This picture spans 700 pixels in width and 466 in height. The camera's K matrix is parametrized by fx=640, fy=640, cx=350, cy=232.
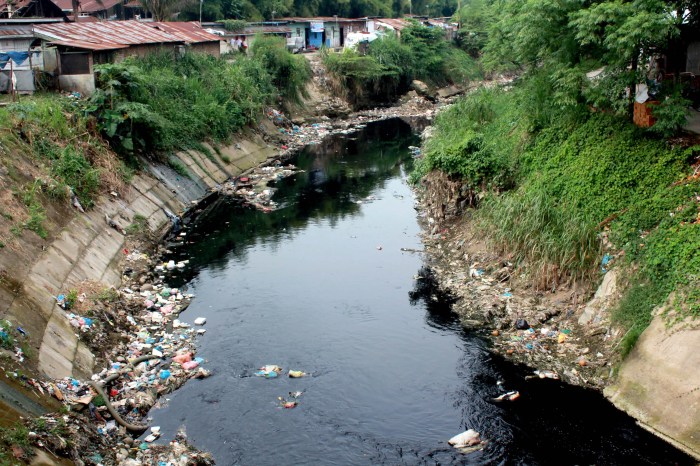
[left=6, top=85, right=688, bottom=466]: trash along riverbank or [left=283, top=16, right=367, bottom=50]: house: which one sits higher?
[left=283, top=16, right=367, bottom=50]: house

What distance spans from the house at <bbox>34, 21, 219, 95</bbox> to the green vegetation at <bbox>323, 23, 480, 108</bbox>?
1086 cm

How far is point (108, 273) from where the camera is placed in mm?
13562

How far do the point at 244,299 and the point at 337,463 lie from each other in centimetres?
564

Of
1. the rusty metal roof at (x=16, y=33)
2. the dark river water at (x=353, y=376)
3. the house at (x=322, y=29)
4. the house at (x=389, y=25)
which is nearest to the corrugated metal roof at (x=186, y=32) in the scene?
the rusty metal roof at (x=16, y=33)

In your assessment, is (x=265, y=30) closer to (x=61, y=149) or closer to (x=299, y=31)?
(x=299, y=31)

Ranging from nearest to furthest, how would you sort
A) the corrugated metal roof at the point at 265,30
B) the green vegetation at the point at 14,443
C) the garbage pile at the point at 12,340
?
1. the green vegetation at the point at 14,443
2. the garbage pile at the point at 12,340
3. the corrugated metal roof at the point at 265,30

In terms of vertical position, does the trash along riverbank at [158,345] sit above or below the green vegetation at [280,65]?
below

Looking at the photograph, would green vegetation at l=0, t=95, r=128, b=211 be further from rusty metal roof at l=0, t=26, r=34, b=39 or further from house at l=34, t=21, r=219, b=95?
rusty metal roof at l=0, t=26, r=34, b=39

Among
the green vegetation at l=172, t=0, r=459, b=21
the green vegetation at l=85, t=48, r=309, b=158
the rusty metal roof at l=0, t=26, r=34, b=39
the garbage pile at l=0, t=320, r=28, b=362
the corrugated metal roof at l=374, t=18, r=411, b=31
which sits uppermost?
the green vegetation at l=172, t=0, r=459, b=21

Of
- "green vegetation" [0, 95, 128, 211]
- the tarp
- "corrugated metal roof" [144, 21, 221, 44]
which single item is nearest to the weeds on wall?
"green vegetation" [0, 95, 128, 211]

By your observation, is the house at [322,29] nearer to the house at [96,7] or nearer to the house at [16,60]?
the house at [96,7]

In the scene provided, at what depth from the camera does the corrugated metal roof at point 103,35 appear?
67.1ft

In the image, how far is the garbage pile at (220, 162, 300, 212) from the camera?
21141 millimetres

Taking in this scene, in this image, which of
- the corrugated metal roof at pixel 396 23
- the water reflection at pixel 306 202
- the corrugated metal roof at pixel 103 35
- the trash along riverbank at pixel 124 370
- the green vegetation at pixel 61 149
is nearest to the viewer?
the trash along riverbank at pixel 124 370
